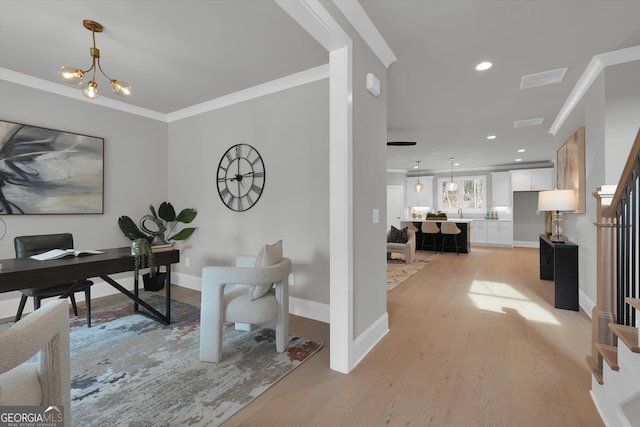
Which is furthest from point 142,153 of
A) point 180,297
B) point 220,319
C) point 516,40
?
point 516,40

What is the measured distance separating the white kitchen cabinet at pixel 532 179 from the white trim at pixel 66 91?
9.27 m

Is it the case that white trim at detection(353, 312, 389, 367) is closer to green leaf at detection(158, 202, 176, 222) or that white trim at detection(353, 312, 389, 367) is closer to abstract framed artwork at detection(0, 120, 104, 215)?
green leaf at detection(158, 202, 176, 222)

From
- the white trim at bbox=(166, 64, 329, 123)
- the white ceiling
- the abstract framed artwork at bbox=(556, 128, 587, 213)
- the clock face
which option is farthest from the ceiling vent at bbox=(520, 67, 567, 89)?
the clock face

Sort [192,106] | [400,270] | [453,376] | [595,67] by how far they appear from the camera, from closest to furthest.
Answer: [453,376], [595,67], [192,106], [400,270]

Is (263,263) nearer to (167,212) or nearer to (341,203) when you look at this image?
(341,203)

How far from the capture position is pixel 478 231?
9.02 meters

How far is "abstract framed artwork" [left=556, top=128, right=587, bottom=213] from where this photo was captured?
339 centimetres

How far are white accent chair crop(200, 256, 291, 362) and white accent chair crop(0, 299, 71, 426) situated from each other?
3.11 feet

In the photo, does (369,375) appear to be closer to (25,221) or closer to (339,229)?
(339,229)

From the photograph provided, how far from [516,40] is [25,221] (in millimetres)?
5261

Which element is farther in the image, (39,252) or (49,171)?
(49,171)

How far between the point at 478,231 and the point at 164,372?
368 inches

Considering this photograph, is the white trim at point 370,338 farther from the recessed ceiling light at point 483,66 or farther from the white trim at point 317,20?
the recessed ceiling light at point 483,66

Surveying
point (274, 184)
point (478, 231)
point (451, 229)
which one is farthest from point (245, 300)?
point (478, 231)
